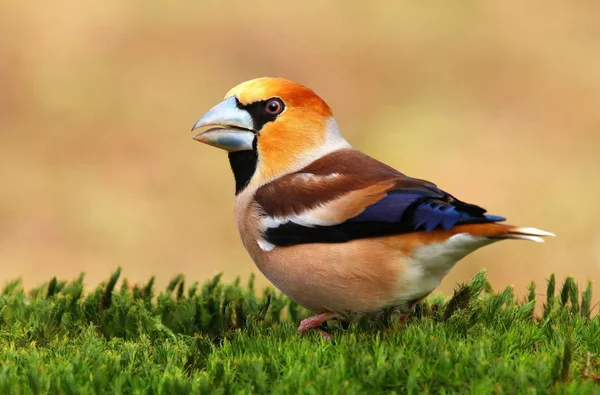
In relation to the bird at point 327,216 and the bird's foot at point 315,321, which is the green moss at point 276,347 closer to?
the bird's foot at point 315,321

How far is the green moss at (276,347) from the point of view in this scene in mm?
4168

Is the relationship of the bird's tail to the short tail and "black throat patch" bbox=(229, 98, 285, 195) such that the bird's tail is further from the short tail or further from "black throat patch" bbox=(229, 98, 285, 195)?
"black throat patch" bbox=(229, 98, 285, 195)

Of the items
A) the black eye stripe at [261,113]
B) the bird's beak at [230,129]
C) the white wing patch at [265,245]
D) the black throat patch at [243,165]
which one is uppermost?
the black eye stripe at [261,113]

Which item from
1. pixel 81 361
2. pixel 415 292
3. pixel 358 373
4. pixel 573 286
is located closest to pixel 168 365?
pixel 81 361

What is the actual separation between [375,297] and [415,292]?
224 millimetres

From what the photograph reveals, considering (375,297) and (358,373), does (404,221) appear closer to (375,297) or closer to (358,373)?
(375,297)

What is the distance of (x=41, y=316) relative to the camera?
18.6 feet

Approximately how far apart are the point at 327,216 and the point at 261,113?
2.93 feet

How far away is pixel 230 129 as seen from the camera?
18.2ft

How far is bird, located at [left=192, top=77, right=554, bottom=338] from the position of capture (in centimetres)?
484

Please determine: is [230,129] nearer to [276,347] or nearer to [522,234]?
[276,347]

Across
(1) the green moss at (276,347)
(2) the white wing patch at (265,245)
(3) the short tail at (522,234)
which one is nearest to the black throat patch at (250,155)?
(2) the white wing patch at (265,245)

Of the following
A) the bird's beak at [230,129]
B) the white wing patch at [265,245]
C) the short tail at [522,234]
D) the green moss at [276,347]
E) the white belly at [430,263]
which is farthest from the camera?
the bird's beak at [230,129]

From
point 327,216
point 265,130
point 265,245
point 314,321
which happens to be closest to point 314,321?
point 314,321
